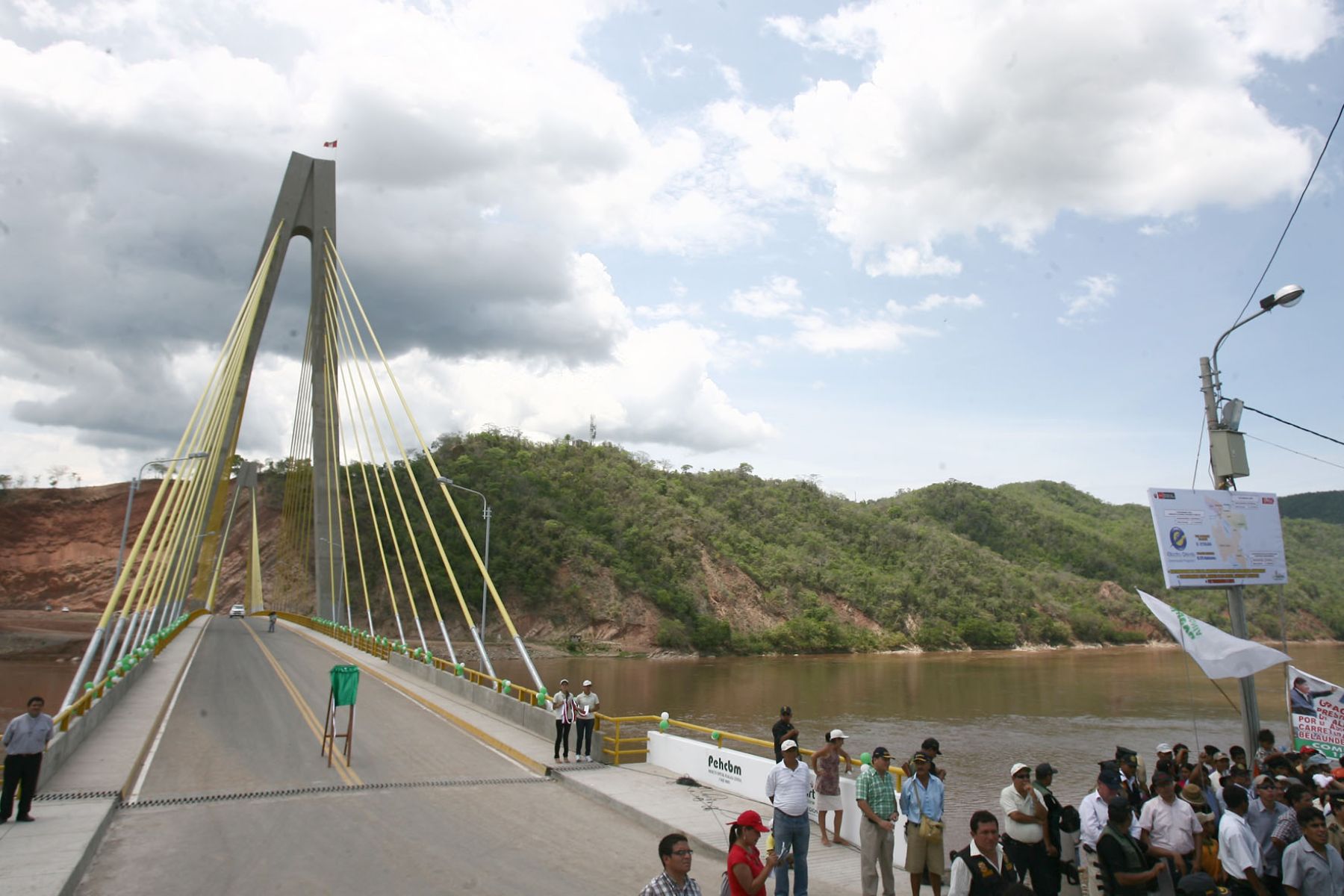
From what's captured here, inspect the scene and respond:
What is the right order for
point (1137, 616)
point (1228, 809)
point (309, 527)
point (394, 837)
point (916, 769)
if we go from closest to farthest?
point (1228, 809) → point (916, 769) → point (394, 837) → point (309, 527) → point (1137, 616)

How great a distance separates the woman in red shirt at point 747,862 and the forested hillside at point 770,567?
2380 inches

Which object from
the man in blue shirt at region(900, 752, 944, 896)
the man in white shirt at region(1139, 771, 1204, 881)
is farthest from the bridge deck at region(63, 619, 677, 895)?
the man in white shirt at region(1139, 771, 1204, 881)

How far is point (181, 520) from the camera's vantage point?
25.8m

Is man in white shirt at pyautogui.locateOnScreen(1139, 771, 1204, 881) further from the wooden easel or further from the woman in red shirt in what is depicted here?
the wooden easel

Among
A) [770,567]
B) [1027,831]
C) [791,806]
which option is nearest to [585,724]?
[791,806]

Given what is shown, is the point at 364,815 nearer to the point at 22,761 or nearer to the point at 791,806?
the point at 22,761

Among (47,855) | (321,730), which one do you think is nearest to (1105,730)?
(321,730)

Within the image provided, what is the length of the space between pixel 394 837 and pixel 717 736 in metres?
4.85

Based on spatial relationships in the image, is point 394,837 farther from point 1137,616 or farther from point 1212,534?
point 1137,616

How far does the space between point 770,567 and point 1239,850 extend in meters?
75.1

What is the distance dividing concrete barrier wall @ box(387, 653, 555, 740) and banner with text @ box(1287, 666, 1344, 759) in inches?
450

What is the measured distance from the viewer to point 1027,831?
6.53 m

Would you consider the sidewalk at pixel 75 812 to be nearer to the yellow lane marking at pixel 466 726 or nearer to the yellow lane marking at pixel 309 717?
the yellow lane marking at pixel 309 717

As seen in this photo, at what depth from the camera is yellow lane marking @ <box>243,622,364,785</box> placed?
12516 mm
